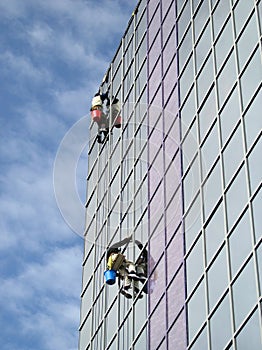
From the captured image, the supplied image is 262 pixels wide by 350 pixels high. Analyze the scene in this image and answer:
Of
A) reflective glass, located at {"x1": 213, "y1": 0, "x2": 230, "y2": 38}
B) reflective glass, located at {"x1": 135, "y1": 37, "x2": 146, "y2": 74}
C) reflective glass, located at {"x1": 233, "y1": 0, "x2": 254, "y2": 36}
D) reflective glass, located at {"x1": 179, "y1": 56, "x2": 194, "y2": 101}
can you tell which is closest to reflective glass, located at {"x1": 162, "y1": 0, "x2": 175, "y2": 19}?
reflective glass, located at {"x1": 135, "y1": 37, "x2": 146, "y2": 74}

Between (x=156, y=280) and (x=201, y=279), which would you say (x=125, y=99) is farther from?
(x=201, y=279)

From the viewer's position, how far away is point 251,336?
29.1m

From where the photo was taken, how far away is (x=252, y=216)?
30906 millimetres

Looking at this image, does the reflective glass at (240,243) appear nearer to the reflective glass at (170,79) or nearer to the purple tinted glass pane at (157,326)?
the purple tinted glass pane at (157,326)

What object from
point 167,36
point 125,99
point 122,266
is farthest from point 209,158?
point 125,99

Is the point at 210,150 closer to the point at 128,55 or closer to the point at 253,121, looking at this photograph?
the point at 253,121

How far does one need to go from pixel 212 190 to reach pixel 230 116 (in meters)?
2.56

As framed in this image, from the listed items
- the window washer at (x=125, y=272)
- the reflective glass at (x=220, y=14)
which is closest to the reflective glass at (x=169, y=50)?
the reflective glass at (x=220, y=14)

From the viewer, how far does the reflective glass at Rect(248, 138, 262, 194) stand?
31.3m

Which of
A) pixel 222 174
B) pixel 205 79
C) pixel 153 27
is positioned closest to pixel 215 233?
pixel 222 174

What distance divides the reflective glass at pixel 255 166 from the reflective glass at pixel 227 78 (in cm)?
393

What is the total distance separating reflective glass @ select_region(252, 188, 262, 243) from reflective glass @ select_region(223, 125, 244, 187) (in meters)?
2.23

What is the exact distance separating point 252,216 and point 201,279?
357cm

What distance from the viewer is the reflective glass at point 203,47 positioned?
3847 centimetres
